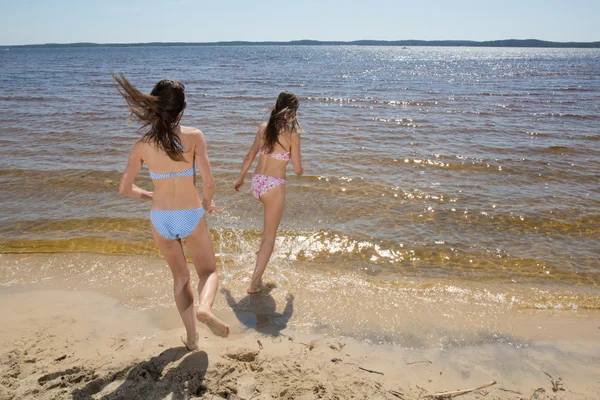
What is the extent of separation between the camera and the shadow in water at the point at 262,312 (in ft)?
13.4

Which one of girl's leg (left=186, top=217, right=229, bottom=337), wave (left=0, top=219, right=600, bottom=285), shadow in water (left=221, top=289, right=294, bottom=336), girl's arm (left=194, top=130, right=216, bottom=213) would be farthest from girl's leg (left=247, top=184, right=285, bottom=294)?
girl's arm (left=194, top=130, right=216, bottom=213)

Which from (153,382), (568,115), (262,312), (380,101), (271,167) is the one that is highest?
(380,101)

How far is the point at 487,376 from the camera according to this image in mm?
3383

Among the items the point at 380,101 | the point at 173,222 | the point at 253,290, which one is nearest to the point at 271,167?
the point at 253,290

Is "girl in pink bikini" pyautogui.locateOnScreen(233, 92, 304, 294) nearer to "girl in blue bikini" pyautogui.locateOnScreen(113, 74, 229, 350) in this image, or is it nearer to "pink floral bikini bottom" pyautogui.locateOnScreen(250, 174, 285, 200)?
"pink floral bikini bottom" pyautogui.locateOnScreen(250, 174, 285, 200)

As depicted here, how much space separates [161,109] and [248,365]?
193 centimetres

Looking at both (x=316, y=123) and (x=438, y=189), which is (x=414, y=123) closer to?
(x=316, y=123)

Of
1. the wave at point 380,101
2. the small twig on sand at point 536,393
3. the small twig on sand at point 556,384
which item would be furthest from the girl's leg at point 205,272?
the wave at point 380,101

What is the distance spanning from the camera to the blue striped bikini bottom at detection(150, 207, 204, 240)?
3363 mm

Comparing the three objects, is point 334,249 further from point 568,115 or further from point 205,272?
point 568,115

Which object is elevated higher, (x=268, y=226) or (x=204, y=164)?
(x=204, y=164)

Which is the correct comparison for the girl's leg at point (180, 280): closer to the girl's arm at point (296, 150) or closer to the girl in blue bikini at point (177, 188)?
the girl in blue bikini at point (177, 188)

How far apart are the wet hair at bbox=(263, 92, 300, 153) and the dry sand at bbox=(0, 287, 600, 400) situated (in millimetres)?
1842

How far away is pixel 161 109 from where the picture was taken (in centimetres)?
303
